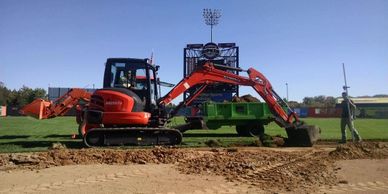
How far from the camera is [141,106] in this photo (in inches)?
607

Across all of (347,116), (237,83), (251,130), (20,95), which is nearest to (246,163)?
(237,83)

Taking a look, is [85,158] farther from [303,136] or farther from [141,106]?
[303,136]

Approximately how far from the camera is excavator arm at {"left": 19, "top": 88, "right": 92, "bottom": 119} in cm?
1952

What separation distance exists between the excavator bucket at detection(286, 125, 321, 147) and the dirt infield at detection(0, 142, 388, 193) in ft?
11.0

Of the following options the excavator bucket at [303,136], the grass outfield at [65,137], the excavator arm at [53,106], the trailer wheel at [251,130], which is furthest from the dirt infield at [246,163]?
the trailer wheel at [251,130]

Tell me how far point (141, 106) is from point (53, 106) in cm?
648

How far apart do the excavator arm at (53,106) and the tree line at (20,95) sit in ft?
244

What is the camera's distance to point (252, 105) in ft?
70.9

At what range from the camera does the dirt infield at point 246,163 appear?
8.71m

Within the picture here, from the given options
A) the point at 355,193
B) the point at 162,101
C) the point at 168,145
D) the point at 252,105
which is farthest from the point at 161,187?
the point at 252,105

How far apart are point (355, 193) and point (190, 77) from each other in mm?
10115

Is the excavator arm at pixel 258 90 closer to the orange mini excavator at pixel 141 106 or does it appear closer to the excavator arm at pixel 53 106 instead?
the orange mini excavator at pixel 141 106

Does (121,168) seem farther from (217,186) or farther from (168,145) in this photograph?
(168,145)

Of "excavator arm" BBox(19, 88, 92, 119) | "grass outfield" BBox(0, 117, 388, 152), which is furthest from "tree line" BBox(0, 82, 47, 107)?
"excavator arm" BBox(19, 88, 92, 119)
